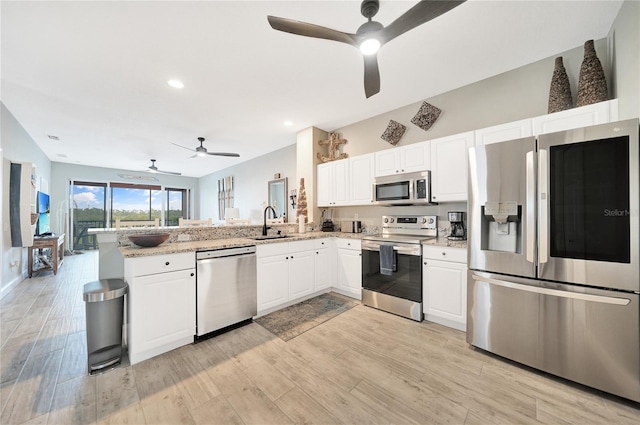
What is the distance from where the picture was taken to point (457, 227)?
9.15ft

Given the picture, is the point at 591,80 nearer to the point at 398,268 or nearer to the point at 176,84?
the point at 398,268

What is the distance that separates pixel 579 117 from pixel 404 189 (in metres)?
1.62

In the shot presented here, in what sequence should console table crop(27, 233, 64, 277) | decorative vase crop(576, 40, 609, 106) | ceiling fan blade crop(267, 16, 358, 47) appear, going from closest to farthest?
ceiling fan blade crop(267, 16, 358, 47), decorative vase crop(576, 40, 609, 106), console table crop(27, 233, 64, 277)

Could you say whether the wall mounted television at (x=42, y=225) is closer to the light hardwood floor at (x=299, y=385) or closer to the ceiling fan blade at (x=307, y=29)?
the light hardwood floor at (x=299, y=385)

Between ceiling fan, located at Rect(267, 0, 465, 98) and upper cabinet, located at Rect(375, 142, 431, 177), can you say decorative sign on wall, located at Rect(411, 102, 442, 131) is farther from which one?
ceiling fan, located at Rect(267, 0, 465, 98)

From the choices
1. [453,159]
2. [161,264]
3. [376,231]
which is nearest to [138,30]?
[161,264]

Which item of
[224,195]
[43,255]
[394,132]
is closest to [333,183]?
[394,132]

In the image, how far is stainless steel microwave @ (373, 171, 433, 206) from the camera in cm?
293

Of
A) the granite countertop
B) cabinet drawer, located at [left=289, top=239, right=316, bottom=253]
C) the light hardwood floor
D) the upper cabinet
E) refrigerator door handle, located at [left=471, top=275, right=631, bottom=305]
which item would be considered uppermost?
the upper cabinet

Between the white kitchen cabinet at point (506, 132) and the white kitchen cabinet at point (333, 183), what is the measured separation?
1814 millimetres

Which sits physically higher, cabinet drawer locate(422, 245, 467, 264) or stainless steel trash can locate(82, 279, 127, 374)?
cabinet drawer locate(422, 245, 467, 264)

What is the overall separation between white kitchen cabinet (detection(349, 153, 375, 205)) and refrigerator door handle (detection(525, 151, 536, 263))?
184 cm

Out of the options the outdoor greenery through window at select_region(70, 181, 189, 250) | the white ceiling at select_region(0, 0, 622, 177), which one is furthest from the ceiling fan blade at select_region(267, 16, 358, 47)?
the outdoor greenery through window at select_region(70, 181, 189, 250)

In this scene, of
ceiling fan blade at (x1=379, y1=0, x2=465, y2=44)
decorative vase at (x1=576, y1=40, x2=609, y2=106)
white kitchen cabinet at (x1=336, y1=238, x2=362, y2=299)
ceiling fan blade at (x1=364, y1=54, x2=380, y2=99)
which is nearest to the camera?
ceiling fan blade at (x1=379, y1=0, x2=465, y2=44)
